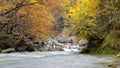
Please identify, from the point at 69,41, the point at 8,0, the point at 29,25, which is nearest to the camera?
the point at 8,0

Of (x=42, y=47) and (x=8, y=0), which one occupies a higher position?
(x=8, y=0)

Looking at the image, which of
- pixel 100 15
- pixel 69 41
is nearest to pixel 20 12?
pixel 100 15

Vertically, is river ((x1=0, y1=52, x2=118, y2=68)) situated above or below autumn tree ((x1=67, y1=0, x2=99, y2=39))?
below

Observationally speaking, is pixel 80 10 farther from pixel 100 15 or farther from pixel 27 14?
pixel 27 14

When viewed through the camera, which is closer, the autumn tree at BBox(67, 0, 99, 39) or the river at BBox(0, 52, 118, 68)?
the river at BBox(0, 52, 118, 68)

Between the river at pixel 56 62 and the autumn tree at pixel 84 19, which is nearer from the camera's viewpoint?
the river at pixel 56 62

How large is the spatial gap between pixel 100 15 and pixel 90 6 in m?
1.69

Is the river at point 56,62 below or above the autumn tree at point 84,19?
below

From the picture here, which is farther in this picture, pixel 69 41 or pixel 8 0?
pixel 69 41

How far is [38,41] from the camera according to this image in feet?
109

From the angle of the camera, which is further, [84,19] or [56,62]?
[84,19]

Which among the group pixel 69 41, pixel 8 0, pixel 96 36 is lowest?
pixel 69 41

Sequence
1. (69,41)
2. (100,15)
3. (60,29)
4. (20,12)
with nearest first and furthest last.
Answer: (20,12)
(100,15)
(69,41)
(60,29)

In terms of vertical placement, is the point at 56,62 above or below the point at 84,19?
below
